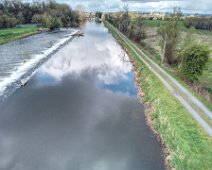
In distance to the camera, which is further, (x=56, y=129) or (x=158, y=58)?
(x=158, y=58)

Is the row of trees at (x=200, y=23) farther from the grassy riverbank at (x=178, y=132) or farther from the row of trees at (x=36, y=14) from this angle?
the grassy riverbank at (x=178, y=132)

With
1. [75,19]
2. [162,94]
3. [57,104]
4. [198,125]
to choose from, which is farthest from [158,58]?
[75,19]

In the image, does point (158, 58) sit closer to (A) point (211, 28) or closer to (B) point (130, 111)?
(B) point (130, 111)

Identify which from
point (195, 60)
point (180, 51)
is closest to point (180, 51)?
point (180, 51)

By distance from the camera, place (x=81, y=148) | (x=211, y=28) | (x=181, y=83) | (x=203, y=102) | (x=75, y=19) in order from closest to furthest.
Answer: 1. (x=81, y=148)
2. (x=203, y=102)
3. (x=181, y=83)
4. (x=211, y=28)
5. (x=75, y=19)

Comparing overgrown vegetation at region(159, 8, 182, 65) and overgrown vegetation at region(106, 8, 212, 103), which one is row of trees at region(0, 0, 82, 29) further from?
overgrown vegetation at region(159, 8, 182, 65)

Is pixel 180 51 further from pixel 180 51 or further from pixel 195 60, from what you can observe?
pixel 195 60

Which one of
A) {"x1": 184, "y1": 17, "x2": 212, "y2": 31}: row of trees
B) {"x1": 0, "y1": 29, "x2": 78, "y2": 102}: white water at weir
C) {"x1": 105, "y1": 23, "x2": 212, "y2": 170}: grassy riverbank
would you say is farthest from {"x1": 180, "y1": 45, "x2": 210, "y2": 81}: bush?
{"x1": 184, "y1": 17, "x2": 212, "y2": 31}: row of trees
